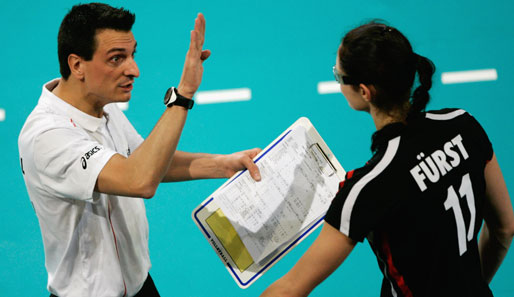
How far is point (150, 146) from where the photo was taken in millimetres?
1740

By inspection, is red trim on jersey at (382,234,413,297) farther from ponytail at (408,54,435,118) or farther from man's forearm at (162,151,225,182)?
man's forearm at (162,151,225,182)

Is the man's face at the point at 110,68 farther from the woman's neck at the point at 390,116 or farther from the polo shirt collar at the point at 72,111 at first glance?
the woman's neck at the point at 390,116

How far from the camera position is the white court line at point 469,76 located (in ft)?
13.9

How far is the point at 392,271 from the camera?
159 cm

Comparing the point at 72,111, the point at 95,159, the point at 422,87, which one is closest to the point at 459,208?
the point at 422,87

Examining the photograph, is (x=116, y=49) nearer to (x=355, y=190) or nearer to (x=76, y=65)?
(x=76, y=65)

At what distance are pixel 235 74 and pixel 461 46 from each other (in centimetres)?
180

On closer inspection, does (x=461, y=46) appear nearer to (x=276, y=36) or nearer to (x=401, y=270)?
(x=276, y=36)

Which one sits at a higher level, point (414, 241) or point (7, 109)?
point (7, 109)

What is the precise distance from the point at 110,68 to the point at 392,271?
3.95ft

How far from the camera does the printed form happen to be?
6.58ft

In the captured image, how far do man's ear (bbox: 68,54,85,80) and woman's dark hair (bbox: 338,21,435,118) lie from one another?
37.4 inches

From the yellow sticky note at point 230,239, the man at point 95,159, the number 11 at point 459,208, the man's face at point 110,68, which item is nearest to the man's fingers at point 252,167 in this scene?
the man at point 95,159

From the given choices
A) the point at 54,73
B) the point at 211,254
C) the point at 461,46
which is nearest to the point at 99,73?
the point at 211,254
